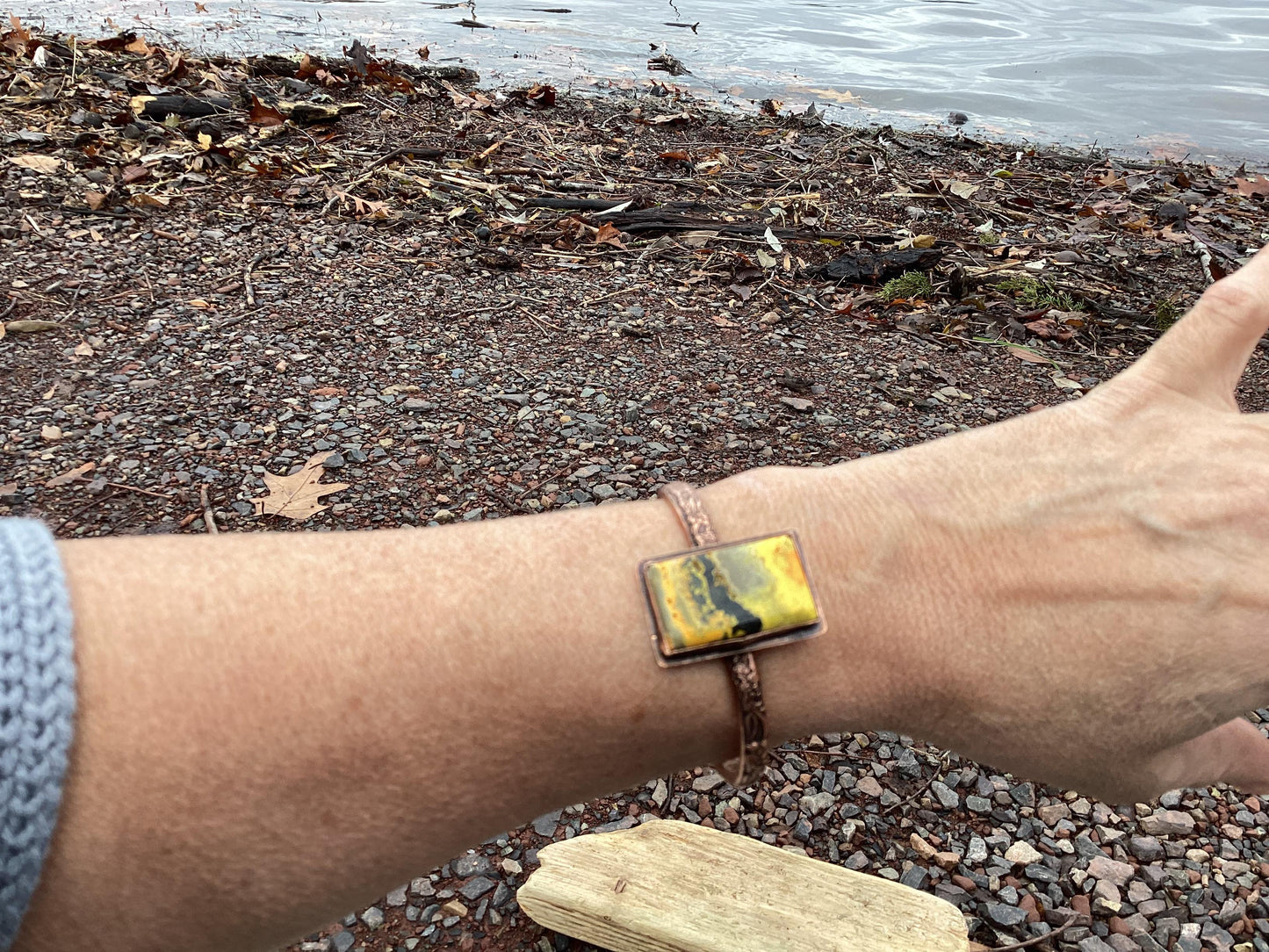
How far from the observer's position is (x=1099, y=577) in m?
1.44

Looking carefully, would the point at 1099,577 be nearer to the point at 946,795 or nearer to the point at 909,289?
the point at 946,795

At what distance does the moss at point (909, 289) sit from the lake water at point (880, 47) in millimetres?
5303

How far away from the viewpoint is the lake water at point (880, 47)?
1002 cm

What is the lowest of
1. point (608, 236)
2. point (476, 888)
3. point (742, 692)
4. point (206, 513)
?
point (476, 888)

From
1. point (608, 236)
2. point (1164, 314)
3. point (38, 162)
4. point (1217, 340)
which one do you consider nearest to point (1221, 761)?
point (1217, 340)

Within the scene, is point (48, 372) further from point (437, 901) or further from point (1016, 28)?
→ point (1016, 28)

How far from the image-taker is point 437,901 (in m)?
2.12

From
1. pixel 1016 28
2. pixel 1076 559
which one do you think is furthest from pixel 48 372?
pixel 1016 28

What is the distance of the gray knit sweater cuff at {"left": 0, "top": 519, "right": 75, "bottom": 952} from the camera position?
3.03 ft

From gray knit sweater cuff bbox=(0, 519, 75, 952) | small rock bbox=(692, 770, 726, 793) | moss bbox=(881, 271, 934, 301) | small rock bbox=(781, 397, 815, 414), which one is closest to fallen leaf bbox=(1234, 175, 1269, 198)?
moss bbox=(881, 271, 934, 301)

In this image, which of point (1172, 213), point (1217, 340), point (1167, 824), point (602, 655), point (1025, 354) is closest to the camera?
point (602, 655)


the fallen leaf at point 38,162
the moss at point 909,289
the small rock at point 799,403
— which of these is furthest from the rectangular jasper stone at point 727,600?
the fallen leaf at point 38,162

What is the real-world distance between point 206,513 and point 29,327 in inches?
67.7

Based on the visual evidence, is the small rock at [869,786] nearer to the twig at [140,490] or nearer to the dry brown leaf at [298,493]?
the dry brown leaf at [298,493]
